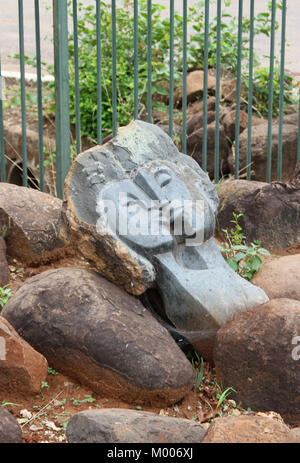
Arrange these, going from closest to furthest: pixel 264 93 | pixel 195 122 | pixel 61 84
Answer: pixel 61 84 < pixel 195 122 < pixel 264 93

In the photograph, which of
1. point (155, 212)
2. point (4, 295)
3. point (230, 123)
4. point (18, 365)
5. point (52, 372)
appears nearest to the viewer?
point (18, 365)

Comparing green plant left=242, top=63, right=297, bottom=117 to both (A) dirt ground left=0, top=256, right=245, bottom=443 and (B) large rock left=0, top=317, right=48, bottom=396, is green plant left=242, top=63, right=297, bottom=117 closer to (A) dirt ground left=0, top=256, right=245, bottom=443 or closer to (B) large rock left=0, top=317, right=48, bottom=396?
(A) dirt ground left=0, top=256, right=245, bottom=443

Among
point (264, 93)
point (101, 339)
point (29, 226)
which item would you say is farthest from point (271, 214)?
point (264, 93)

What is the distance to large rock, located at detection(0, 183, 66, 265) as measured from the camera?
4.68 metres

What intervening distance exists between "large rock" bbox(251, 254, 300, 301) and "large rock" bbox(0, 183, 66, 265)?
1.27 m

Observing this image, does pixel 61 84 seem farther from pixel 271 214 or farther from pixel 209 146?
pixel 209 146

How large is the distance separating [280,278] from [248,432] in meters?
1.67

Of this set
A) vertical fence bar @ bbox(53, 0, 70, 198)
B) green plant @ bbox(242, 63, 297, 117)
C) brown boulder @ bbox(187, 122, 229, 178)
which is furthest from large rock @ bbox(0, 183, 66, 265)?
green plant @ bbox(242, 63, 297, 117)

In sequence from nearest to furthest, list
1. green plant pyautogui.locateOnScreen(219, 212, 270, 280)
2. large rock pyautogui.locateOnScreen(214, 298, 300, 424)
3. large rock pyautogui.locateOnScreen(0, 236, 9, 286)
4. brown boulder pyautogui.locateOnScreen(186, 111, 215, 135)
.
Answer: large rock pyautogui.locateOnScreen(214, 298, 300, 424), large rock pyautogui.locateOnScreen(0, 236, 9, 286), green plant pyautogui.locateOnScreen(219, 212, 270, 280), brown boulder pyautogui.locateOnScreen(186, 111, 215, 135)

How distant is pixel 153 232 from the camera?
3.91 m

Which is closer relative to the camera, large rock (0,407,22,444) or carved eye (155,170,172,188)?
large rock (0,407,22,444)

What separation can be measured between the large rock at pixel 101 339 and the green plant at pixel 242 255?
3.17ft

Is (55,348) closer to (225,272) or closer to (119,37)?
(225,272)

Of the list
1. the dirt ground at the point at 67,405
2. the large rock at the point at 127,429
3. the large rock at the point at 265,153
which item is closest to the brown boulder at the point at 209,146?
the large rock at the point at 265,153
